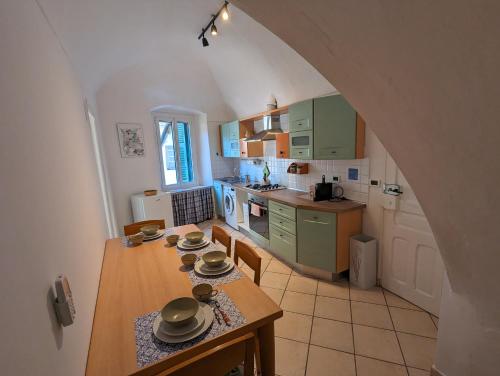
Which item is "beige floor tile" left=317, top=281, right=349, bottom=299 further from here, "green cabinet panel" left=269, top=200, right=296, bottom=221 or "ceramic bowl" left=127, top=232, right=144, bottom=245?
"ceramic bowl" left=127, top=232, right=144, bottom=245

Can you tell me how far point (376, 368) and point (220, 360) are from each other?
136cm

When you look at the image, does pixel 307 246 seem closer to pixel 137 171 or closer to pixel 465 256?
pixel 465 256

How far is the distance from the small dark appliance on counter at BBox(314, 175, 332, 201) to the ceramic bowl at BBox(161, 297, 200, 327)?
2010 mm

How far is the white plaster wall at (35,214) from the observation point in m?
0.49

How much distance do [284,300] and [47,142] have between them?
2.21 meters

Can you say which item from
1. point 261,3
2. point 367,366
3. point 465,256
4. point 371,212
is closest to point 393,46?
point 261,3

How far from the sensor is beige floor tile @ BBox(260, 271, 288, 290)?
8.39 ft

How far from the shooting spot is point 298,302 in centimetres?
→ 226

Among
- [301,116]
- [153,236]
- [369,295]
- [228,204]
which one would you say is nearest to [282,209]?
[301,116]

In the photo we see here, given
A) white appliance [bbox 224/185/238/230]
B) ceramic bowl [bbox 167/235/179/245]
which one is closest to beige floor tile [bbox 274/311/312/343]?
ceramic bowl [bbox 167/235/179/245]

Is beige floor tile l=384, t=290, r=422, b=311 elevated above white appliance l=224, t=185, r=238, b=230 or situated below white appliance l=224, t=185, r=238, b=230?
below

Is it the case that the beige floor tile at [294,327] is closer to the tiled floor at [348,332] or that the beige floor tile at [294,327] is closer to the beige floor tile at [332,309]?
the tiled floor at [348,332]

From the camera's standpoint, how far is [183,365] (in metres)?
0.75

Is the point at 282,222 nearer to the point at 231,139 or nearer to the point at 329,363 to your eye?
the point at 329,363
